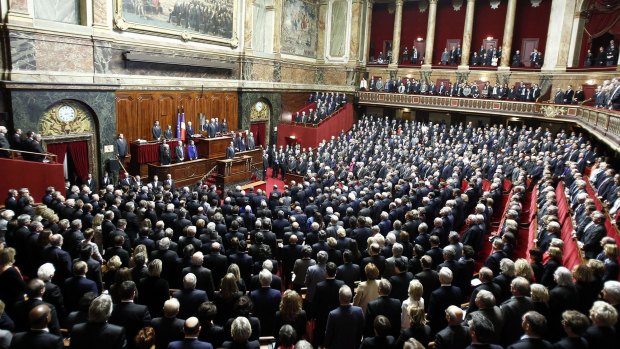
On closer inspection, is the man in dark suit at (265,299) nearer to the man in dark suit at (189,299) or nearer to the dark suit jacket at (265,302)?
the dark suit jacket at (265,302)

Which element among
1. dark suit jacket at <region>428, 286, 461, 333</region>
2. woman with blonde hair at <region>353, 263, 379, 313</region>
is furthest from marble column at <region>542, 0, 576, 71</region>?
woman with blonde hair at <region>353, 263, 379, 313</region>

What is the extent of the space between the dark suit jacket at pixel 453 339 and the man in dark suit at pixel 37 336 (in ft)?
11.5

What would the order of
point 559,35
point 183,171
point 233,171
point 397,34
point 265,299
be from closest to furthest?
point 265,299, point 183,171, point 233,171, point 559,35, point 397,34

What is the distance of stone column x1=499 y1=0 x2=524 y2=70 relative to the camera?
79.5 ft

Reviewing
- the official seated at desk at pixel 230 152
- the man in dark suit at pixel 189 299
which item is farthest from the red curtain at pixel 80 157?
the man in dark suit at pixel 189 299

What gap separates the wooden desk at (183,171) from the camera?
52.7 feet

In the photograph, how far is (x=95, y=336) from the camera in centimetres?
372

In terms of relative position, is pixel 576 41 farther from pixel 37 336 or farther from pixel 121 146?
pixel 37 336

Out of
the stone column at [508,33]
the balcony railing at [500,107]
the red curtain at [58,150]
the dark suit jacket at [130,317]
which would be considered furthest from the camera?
the stone column at [508,33]

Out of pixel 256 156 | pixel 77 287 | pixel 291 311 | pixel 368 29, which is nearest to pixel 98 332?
pixel 77 287

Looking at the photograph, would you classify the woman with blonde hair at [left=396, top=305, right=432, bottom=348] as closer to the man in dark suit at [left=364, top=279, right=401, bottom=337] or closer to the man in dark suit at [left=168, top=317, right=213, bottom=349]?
the man in dark suit at [left=364, top=279, right=401, bottom=337]

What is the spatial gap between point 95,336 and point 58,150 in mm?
12716

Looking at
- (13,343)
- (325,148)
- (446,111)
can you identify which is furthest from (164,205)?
(446,111)

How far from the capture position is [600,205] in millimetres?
8352
